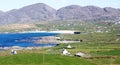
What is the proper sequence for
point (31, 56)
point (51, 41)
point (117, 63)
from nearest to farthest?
1. point (31, 56)
2. point (117, 63)
3. point (51, 41)

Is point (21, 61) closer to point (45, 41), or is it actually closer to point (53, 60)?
point (53, 60)

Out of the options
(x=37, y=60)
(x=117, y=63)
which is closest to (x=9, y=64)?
(x=37, y=60)

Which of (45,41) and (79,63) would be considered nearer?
(79,63)

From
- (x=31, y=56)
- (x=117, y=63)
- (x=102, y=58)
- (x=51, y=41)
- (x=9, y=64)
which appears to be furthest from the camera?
(x=51, y=41)

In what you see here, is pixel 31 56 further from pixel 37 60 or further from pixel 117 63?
pixel 117 63

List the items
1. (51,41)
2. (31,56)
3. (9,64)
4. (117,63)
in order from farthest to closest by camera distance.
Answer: (51,41) < (117,63) < (31,56) < (9,64)

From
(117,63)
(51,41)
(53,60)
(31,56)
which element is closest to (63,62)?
(53,60)

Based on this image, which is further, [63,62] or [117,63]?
[117,63]

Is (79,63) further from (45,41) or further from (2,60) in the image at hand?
(45,41)
